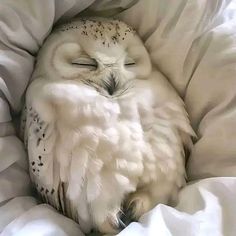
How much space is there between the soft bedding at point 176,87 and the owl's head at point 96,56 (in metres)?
0.03

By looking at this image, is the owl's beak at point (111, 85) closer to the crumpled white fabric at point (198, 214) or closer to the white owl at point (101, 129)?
the white owl at point (101, 129)

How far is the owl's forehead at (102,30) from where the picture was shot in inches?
29.7

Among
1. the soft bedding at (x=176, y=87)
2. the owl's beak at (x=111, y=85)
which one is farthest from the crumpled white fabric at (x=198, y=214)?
the owl's beak at (x=111, y=85)

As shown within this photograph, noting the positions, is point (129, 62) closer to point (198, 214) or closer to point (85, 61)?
point (85, 61)

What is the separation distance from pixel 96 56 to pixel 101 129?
0.11 meters

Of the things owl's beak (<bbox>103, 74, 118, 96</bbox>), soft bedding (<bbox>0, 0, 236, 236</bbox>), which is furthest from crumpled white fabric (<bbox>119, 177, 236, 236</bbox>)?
owl's beak (<bbox>103, 74, 118, 96</bbox>)

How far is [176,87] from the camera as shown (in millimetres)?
777

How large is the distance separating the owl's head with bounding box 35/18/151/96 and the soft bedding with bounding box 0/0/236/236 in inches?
1.1

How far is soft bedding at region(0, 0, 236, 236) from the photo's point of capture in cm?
66

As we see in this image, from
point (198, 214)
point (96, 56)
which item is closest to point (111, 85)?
point (96, 56)

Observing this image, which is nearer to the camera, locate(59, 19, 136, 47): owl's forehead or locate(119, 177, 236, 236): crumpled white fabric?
locate(119, 177, 236, 236): crumpled white fabric

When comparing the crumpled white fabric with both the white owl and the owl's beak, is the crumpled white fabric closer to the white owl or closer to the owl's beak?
the white owl

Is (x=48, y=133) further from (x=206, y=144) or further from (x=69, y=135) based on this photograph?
(x=206, y=144)

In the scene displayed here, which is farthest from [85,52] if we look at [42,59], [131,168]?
[131,168]
